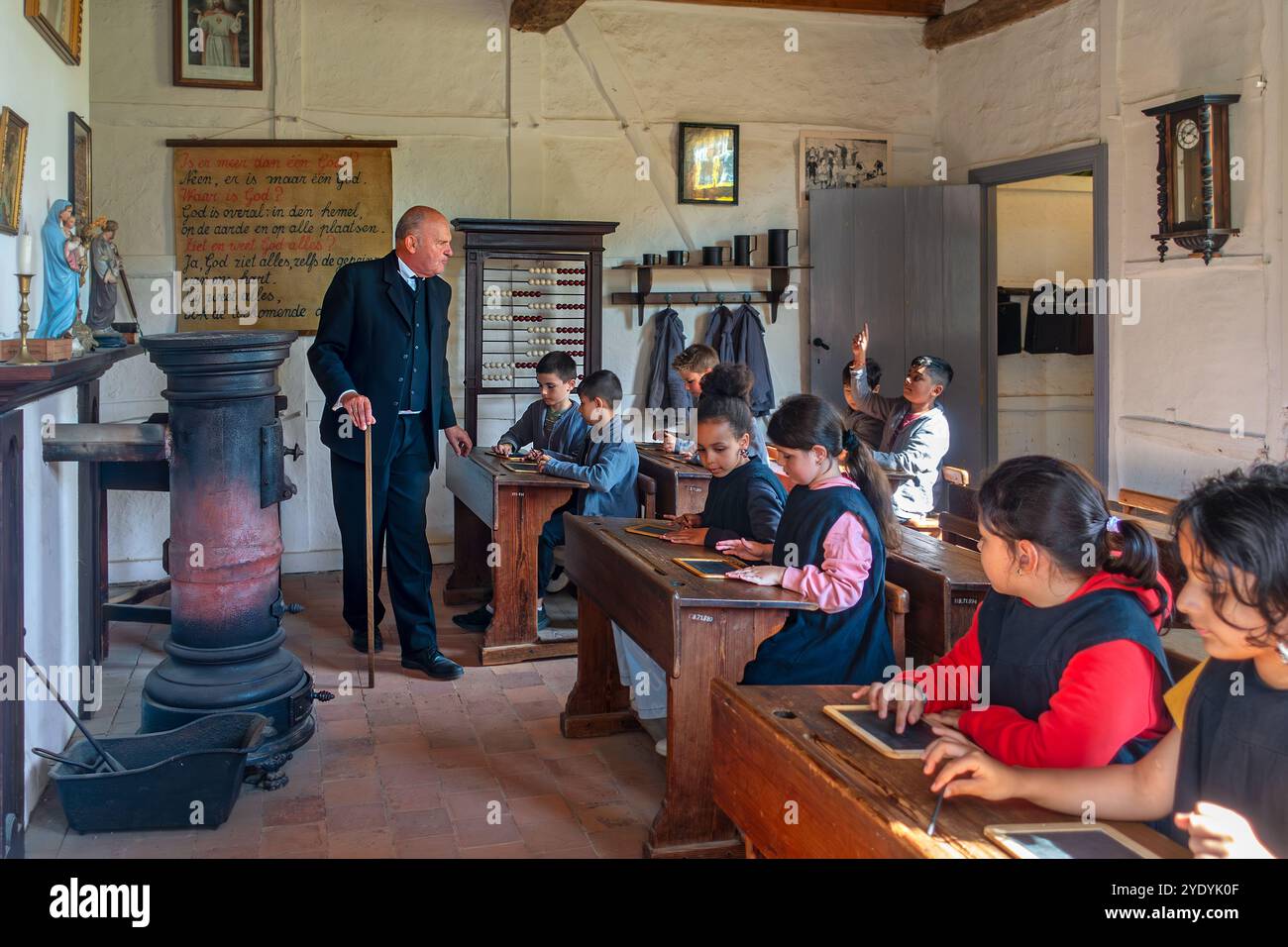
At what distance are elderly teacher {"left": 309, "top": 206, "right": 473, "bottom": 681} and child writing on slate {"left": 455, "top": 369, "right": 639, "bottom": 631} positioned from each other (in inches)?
23.1

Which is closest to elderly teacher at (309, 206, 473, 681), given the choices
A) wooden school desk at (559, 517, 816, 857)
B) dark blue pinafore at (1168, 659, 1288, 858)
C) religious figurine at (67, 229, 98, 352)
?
religious figurine at (67, 229, 98, 352)

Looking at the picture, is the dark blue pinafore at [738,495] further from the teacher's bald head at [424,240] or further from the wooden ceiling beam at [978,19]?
the wooden ceiling beam at [978,19]

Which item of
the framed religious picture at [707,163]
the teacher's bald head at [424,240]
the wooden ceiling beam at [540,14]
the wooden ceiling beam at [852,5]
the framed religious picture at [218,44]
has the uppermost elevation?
the wooden ceiling beam at [852,5]

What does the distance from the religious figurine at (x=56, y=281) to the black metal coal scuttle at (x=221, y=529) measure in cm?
34

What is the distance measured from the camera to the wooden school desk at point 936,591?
3.51 meters

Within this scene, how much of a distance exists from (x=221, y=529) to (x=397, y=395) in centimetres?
135

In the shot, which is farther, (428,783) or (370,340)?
(370,340)


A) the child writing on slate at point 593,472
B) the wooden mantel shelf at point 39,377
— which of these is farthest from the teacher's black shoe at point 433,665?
the wooden mantel shelf at point 39,377

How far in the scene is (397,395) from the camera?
17.4 ft

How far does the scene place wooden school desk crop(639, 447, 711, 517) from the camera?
5.72 metres

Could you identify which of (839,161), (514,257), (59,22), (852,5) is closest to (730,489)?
(59,22)

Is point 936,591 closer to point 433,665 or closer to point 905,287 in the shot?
point 433,665

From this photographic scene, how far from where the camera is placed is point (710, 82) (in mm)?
7984
